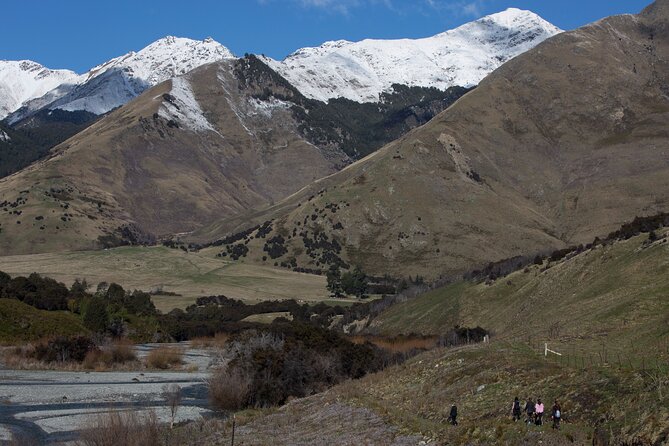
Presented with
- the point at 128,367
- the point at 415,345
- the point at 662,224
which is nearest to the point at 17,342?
the point at 128,367

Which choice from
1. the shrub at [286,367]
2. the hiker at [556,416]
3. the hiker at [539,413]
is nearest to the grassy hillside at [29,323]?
the shrub at [286,367]

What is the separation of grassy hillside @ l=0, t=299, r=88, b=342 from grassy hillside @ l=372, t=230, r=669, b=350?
4075 centimetres

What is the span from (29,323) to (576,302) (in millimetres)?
63041

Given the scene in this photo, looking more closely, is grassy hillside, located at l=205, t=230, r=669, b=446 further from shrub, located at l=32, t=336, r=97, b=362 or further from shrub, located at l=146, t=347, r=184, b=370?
shrub, located at l=32, t=336, r=97, b=362

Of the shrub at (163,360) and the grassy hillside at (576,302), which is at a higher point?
the grassy hillside at (576,302)

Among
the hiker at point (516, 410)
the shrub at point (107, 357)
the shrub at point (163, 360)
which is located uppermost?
the hiker at point (516, 410)

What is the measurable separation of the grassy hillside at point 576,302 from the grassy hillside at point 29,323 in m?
40.7

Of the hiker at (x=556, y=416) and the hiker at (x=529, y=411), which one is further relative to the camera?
the hiker at (x=529, y=411)

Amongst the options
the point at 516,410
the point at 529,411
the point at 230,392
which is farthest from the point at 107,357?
the point at 529,411

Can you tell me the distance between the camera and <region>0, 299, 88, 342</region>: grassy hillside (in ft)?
281


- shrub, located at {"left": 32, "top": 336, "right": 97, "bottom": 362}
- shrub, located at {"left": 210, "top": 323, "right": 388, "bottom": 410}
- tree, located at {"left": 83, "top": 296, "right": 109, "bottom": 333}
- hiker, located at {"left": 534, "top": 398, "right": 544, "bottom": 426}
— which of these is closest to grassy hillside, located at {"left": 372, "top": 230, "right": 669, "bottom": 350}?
shrub, located at {"left": 210, "top": 323, "right": 388, "bottom": 410}

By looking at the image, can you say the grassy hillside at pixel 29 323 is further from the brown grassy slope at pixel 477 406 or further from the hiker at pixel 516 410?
the hiker at pixel 516 410

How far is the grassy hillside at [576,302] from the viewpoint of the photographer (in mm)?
42125

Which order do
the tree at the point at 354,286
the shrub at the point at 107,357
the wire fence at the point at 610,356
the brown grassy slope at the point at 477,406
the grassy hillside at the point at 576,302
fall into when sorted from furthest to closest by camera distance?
the tree at the point at 354,286 < the shrub at the point at 107,357 < the grassy hillside at the point at 576,302 < the wire fence at the point at 610,356 < the brown grassy slope at the point at 477,406
